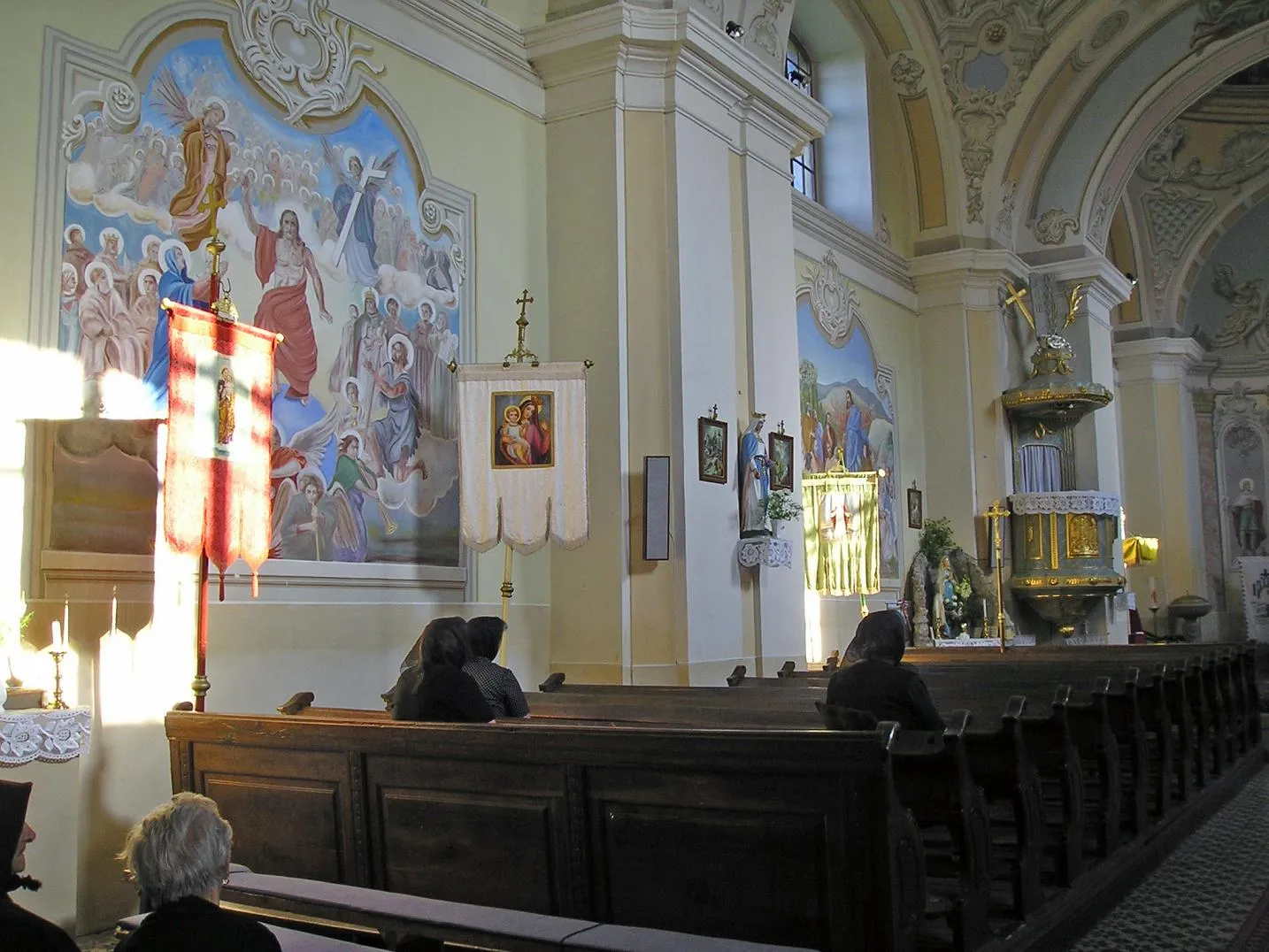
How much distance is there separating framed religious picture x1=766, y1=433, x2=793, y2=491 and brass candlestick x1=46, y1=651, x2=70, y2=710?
19.6 ft

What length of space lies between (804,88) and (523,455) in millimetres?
8311

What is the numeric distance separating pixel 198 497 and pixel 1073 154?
1325 centimetres

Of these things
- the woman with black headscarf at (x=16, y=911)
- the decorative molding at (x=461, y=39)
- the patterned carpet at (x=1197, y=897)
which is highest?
the decorative molding at (x=461, y=39)

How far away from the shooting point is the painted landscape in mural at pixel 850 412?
12875mm

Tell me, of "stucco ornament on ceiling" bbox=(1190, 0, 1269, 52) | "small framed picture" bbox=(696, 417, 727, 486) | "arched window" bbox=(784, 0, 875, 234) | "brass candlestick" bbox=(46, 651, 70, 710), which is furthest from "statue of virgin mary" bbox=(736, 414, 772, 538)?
"stucco ornament on ceiling" bbox=(1190, 0, 1269, 52)

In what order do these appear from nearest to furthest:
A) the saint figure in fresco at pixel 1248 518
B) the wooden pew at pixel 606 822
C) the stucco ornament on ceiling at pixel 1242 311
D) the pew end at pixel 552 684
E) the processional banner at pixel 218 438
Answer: the wooden pew at pixel 606 822, the processional banner at pixel 218 438, the pew end at pixel 552 684, the saint figure in fresco at pixel 1248 518, the stucco ornament on ceiling at pixel 1242 311

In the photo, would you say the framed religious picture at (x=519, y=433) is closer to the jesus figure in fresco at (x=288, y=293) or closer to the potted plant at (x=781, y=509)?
the jesus figure in fresco at (x=288, y=293)

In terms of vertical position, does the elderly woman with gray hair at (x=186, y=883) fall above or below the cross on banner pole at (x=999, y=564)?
below

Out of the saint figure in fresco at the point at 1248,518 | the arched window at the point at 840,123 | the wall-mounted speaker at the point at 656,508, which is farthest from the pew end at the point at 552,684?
the saint figure in fresco at the point at 1248,518

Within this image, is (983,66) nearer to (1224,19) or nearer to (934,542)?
(1224,19)

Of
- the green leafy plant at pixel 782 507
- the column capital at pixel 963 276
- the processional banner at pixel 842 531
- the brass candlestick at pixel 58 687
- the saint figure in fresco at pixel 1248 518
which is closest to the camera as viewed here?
the brass candlestick at pixel 58 687

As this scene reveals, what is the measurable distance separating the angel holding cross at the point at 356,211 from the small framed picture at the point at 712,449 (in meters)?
2.65

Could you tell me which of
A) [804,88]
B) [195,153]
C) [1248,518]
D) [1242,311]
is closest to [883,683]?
[195,153]

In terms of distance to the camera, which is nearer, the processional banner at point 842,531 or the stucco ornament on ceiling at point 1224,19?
the processional banner at point 842,531
